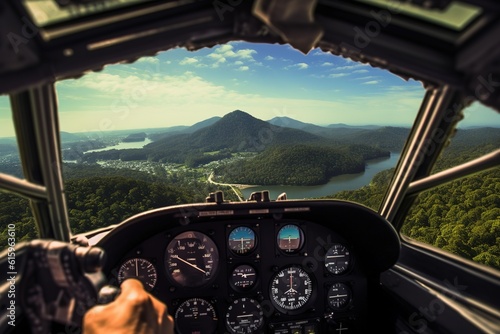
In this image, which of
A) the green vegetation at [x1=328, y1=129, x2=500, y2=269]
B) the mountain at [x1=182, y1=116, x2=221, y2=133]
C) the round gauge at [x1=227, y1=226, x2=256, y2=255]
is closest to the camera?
the green vegetation at [x1=328, y1=129, x2=500, y2=269]

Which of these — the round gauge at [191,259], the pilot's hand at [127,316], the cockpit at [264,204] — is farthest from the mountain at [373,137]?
the pilot's hand at [127,316]

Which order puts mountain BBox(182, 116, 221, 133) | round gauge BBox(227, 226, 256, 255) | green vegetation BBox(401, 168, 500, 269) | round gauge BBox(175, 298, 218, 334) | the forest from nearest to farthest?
the forest → round gauge BBox(175, 298, 218, 334) → round gauge BBox(227, 226, 256, 255) → green vegetation BBox(401, 168, 500, 269) → mountain BBox(182, 116, 221, 133)

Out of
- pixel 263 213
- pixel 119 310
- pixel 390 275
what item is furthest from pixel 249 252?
pixel 119 310

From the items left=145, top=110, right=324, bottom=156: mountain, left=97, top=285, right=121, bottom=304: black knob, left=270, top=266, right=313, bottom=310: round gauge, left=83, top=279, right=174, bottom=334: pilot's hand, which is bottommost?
left=270, top=266, right=313, bottom=310: round gauge

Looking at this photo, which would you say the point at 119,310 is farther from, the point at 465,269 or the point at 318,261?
the point at 318,261

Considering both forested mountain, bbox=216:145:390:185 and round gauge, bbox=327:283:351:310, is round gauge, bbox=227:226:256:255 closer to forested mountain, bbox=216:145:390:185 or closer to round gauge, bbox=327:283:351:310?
round gauge, bbox=327:283:351:310

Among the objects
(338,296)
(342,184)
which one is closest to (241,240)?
(338,296)

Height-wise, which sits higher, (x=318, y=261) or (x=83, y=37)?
(x=83, y=37)

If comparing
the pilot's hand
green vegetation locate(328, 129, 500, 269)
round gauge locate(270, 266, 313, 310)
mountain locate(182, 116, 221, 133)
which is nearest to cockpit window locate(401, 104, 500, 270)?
green vegetation locate(328, 129, 500, 269)
